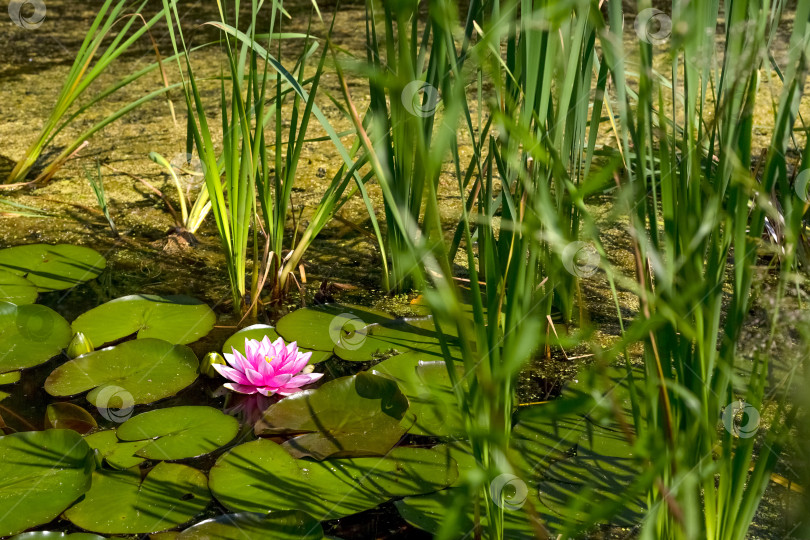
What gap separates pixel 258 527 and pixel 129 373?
1.41ft

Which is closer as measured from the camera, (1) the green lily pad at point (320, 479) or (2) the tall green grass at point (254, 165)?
(1) the green lily pad at point (320, 479)

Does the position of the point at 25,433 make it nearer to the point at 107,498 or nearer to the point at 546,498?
the point at 107,498

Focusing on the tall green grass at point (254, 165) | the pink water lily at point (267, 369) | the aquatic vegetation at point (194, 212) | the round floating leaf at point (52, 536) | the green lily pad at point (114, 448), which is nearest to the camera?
the round floating leaf at point (52, 536)

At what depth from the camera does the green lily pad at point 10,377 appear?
44.7 inches

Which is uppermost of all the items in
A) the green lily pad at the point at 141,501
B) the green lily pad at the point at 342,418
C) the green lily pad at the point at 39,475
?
the green lily pad at the point at 39,475

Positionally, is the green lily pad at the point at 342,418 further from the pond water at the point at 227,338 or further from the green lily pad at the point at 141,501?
the green lily pad at the point at 141,501

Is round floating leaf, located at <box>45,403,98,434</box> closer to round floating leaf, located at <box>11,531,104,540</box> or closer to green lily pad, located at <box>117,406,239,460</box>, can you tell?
green lily pad, located at <box>117,406,239,460</box>

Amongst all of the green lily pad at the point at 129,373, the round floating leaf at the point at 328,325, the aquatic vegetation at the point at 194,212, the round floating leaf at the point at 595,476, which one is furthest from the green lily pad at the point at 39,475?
the aquatic vegetation at the point at 194,212

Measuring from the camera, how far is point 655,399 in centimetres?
64

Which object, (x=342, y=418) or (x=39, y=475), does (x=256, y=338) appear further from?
(x=39, y=475)

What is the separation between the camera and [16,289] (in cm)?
136

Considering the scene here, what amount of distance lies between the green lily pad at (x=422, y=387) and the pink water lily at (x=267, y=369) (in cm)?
12

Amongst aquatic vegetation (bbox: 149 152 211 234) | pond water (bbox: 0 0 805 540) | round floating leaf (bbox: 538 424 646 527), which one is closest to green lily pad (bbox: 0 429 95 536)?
pond water (bbox: 0 0 805 540)

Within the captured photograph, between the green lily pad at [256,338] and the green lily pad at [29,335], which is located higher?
the green lily pad at [29,335]
